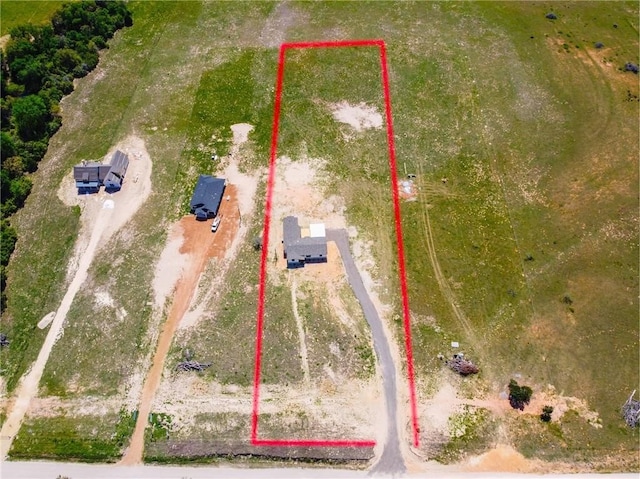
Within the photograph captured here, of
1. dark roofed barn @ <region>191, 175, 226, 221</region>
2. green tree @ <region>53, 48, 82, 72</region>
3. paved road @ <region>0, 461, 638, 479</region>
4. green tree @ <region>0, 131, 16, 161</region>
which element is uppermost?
green tree @ <region>53, 48, 82, 72</region>

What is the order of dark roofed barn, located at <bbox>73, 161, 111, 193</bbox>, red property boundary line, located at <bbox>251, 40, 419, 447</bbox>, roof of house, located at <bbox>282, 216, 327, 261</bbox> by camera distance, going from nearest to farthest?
red property boundary line, located at <bbox>251, 40, 419, 447</bbox> → roof of house, located at <bbox>282, 216, 327, 261</bbox> → dark roofed barn, located at <bbox>73, 161, 111, 193</bbox>

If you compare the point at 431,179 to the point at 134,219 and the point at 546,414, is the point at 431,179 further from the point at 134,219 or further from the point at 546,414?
the point at 134,219

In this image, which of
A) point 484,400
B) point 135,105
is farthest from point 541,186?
point 135,105

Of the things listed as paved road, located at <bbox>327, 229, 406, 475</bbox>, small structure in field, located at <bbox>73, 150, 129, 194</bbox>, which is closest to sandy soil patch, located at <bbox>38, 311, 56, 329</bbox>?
small structure in field, located at <bbox>73, 150, 129, 194</bbox>

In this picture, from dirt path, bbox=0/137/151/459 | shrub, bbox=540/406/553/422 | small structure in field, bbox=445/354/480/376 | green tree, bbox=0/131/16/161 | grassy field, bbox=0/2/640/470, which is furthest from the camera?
green tree, bbox=0/131/16/161

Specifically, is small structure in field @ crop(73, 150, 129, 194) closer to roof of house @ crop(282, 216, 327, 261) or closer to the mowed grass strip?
the mowed grass strip

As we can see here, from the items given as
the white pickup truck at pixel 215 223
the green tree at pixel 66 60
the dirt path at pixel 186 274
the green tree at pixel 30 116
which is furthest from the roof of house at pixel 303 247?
the green tree at pixel 66 60

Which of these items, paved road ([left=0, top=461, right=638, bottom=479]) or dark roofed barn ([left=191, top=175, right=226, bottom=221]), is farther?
dark roofed barn ([left=191, top=175, right=226, bottom=221])

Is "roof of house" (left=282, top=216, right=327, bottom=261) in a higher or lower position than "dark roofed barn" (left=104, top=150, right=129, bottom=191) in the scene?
higher
